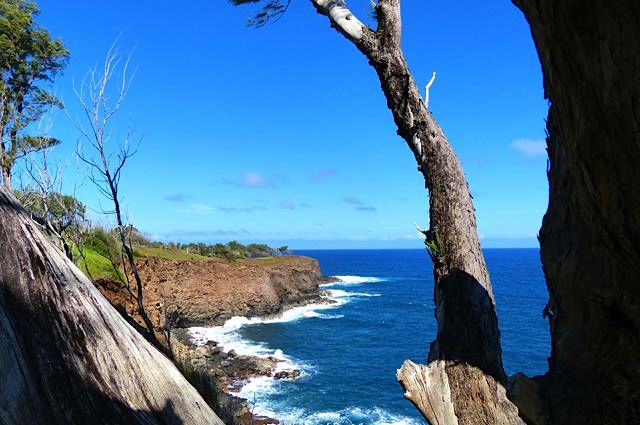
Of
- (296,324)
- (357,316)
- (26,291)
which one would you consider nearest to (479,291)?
(26,291)

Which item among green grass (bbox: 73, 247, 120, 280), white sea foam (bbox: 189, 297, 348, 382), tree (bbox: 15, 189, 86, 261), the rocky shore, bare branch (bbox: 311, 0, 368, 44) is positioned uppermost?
bare branch (bbox: 311, 0, 368, 44)

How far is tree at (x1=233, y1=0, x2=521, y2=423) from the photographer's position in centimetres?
281

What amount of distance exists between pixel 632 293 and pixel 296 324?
46071 mm

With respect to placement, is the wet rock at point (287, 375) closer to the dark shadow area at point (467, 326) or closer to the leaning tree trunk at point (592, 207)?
the dark shadow area at point (467, 326)

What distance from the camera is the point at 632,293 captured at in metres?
1.52

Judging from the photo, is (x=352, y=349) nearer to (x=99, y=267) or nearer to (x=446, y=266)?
(x=99, y=267)

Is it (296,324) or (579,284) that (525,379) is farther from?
(296,324)

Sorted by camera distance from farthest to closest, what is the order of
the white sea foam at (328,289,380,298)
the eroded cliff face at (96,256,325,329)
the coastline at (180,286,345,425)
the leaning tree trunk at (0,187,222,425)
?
the white sea foam at (328,289,380,298), the eroded cliff face at (96,256,325,329), the coastline at (180,286,345,425), the leaning tree trunk at (0,187,222,425)

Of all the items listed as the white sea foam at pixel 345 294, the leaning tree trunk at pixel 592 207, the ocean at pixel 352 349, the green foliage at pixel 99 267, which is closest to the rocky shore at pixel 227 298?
the ocean at pixel 352 349

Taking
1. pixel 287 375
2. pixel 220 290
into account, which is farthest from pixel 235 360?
pixel 220 290

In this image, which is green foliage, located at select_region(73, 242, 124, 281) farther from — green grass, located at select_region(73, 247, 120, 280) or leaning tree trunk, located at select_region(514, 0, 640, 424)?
leaning tree trunk, located at select_region(514, 0, 640, 424)

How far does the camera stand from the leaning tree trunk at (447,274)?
2.80 meters

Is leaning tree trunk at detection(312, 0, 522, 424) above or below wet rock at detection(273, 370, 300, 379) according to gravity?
above

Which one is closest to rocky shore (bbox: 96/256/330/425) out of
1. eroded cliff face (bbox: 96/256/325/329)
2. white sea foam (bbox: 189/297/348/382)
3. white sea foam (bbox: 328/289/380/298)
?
eroded cliff face (bbox: 96/256/325/329)
